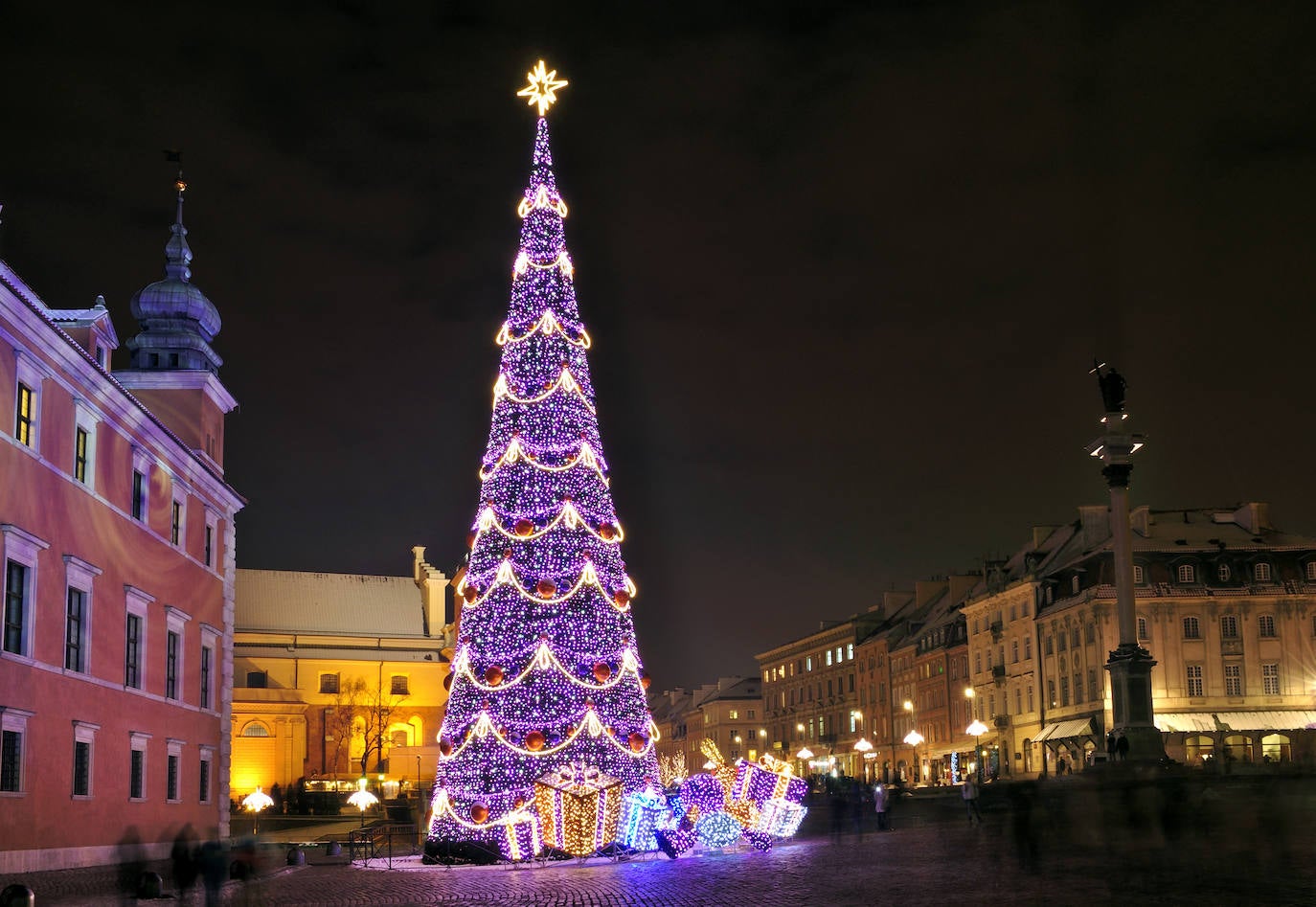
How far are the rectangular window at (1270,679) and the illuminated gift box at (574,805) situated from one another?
47.4 metres

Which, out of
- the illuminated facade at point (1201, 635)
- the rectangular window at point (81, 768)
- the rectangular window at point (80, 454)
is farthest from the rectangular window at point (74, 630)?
the illuminated facade at point (1201, 635)

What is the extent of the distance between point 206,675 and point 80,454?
42.9 ft

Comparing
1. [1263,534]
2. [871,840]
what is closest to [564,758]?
[871,840]

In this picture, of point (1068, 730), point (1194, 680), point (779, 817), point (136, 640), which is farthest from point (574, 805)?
point (1194, 680)

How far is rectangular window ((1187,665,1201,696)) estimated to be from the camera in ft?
225

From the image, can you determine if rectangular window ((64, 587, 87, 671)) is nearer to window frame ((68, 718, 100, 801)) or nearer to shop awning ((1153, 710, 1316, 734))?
window frame ((68, 718, 100, 801))

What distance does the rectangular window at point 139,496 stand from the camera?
37219 millimetres

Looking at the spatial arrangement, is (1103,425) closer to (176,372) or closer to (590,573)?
(590,573)

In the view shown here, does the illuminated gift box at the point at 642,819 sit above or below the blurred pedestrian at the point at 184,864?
below

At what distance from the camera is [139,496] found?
37.6 metres

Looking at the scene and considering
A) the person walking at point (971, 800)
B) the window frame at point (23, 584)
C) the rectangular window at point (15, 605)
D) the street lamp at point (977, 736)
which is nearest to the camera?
the window frame at point (23, 584)

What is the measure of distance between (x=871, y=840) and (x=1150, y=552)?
127 ft

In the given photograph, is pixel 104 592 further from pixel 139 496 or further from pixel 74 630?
pixel 139 496

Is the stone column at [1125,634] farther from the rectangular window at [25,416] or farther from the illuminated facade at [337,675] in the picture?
the illuminated facade at [337,675]
